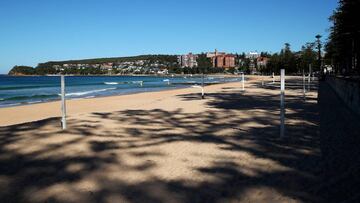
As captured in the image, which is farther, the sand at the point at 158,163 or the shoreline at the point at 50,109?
the shoreline at the point at 50,109

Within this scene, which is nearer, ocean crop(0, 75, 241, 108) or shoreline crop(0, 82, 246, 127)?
shoreline crop(0, 82, 246, 127)

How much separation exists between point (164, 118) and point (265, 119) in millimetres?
3392

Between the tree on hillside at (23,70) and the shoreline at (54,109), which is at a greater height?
the tree on hillside at (23,70)

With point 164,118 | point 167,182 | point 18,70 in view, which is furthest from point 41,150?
point 18,70

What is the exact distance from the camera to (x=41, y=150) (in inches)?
287

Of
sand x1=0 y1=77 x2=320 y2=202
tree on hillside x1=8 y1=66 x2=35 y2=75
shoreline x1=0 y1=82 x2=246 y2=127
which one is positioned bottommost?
shoreline x1=0 y1=82 x2=246 y2=127

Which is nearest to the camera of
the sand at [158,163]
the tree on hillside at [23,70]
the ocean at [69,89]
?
the sand at [158,163]

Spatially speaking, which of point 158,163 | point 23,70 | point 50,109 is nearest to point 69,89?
point 50,109

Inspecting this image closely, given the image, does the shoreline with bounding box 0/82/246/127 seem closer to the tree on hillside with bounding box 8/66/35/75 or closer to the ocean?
the ocean

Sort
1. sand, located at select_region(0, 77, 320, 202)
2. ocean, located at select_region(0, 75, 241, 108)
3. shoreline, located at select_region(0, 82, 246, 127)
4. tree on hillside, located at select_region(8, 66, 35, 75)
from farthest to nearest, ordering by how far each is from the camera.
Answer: tree on hillside, located at select_region(8, 66, 35, 75)
ocean, located at select_region(0, 75, 241, 108)
shoreline, located at select_region(0, 82, 246, 127)
sand, located at select_region(0, 77, 320, 202)

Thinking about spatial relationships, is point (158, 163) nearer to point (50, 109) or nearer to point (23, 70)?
point (50, 109)

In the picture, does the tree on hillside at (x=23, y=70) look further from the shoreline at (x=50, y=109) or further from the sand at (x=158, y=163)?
the sand at (x=158, y=163)

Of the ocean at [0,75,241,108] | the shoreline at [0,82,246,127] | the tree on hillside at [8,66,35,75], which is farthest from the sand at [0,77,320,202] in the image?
the tree on hillside at [8,66,35,75]

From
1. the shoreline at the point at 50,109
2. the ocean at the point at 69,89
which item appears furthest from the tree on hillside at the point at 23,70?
the shoreline at the point at 50,109
